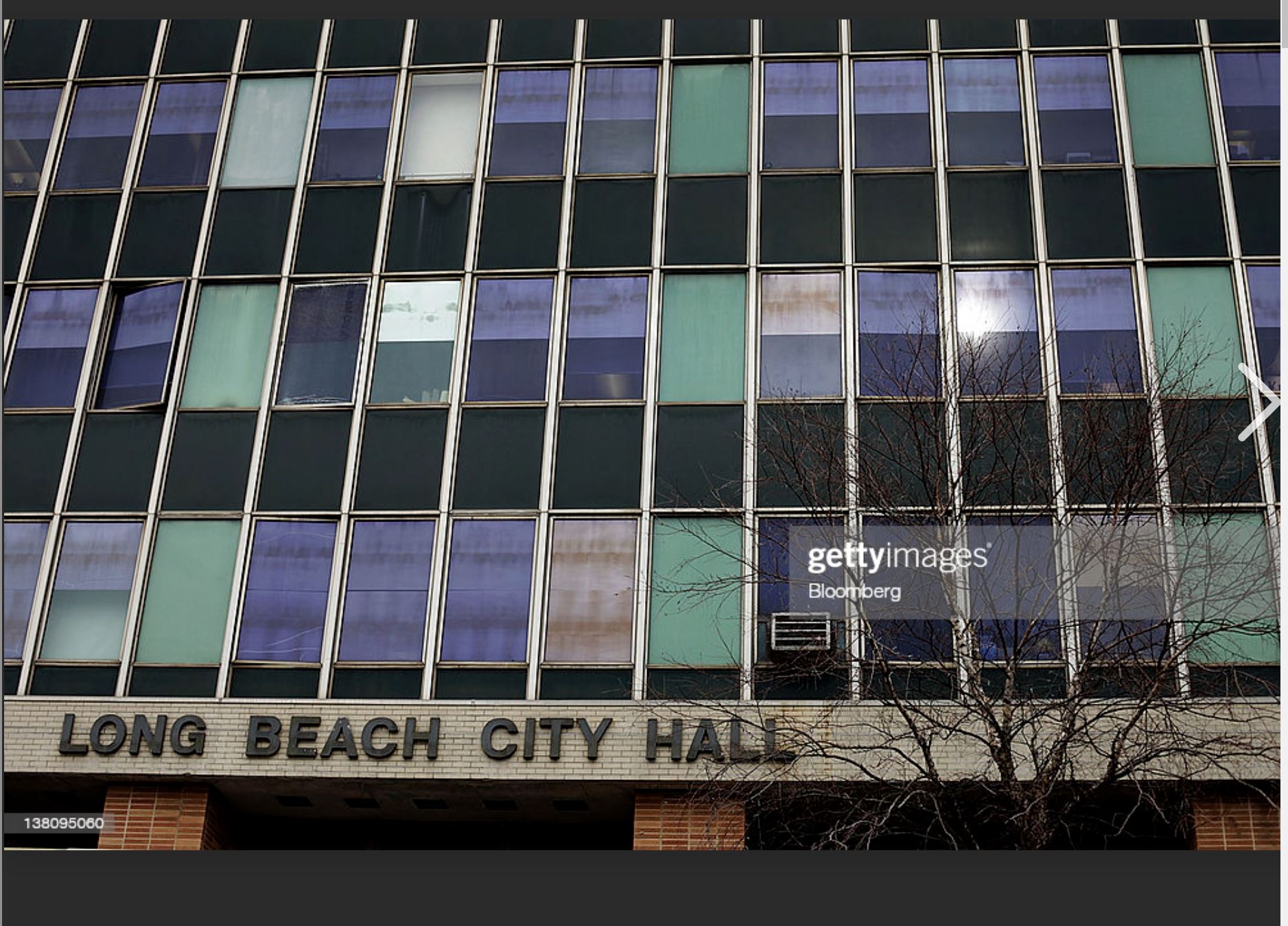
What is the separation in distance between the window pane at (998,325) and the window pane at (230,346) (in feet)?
29.1

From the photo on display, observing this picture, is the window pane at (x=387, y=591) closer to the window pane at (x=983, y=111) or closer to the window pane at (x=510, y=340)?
the window pane at (x=510, y=340)

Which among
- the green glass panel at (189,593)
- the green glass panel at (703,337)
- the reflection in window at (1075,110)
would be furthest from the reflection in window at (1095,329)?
the green glass panel at (189,593)

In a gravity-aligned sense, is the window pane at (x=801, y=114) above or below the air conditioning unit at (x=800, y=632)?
above

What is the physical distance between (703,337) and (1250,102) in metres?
8.03

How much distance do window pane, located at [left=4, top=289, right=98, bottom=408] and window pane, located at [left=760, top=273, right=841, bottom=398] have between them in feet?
29.2

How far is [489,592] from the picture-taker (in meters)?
17.1

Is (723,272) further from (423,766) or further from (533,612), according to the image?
(423,766)

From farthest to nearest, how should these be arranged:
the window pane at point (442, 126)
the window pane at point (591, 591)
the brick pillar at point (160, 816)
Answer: the window pane at point (442, 126) → the window pane at point (591, 591) → the brick pillar at point (160, 816)

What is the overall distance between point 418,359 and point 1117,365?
8.70 meters

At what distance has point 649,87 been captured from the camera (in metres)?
20.2

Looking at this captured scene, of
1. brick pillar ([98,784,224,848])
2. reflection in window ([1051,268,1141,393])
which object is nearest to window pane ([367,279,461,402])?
brick pillar ([98,784,224,848])

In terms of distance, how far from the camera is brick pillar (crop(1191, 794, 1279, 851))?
15.5m

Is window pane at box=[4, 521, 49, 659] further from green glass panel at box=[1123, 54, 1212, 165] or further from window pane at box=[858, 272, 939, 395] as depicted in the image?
green glass panel at box=[1123, 54, 1212, 165]

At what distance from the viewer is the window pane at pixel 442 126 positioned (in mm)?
19891
